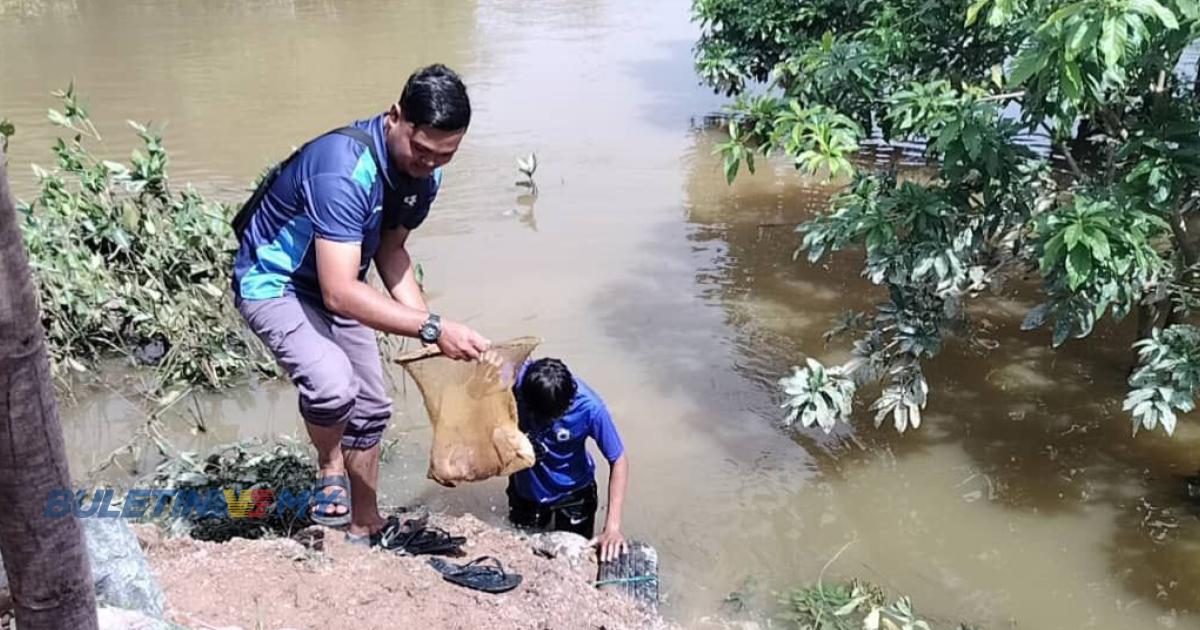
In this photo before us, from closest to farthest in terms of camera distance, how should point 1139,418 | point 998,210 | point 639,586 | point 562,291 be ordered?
1. point 639,586
2. point 1139,418
3. point 998,210
4. point 562,291

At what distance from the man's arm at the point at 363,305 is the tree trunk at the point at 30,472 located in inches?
45.9

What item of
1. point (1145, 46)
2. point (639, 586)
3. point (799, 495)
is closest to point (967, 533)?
point (799, 495)

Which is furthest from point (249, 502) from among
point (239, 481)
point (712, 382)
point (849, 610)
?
point (712, 382)

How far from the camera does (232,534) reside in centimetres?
346

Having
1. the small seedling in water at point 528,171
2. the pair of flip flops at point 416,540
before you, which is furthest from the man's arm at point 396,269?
the small seedling in water at point 528,171

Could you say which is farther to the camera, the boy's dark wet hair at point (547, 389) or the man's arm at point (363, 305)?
the boy's dark wet hair at point (547, 389)

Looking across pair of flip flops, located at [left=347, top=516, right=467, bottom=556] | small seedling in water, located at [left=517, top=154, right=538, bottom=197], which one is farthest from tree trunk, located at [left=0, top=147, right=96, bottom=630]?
small seedling in water, located at [left=517, top=154, right=538, bottom=197]

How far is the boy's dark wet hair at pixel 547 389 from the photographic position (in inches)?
130

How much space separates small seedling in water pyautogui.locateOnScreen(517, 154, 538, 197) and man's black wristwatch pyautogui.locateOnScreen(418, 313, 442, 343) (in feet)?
18.0

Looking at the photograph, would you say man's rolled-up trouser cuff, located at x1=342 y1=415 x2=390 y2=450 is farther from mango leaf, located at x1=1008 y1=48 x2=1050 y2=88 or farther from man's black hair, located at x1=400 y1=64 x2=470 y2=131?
mango leaf, located at x1=1008 y1=48 x2=1050 y2=88

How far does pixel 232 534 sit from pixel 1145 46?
348 cm

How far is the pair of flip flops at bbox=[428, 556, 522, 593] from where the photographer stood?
2.97 meters

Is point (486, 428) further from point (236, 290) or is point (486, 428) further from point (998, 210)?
point (998, 210)

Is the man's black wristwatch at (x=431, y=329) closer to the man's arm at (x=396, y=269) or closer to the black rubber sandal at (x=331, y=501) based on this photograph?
the man's arm at (x=396, y=269)
